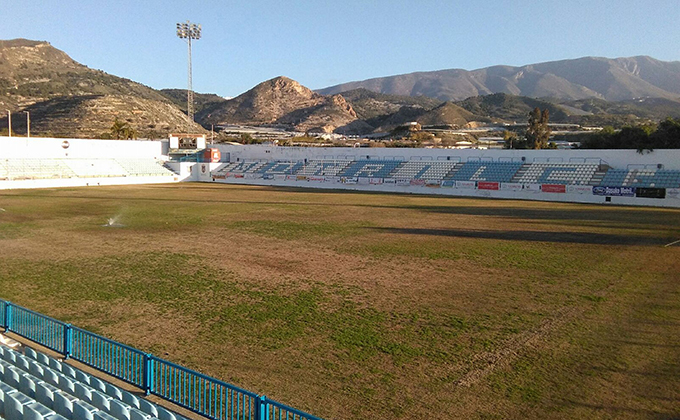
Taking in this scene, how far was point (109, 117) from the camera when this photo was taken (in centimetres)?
10862

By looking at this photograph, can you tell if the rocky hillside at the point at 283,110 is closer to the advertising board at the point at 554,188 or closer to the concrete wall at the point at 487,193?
the concrete wall at the point at 487,193

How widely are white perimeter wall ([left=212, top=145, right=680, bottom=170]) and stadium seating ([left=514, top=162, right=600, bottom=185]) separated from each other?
816 millimetres

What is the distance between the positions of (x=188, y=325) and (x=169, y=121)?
123165 mm

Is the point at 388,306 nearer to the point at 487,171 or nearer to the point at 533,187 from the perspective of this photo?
the point at 533,187

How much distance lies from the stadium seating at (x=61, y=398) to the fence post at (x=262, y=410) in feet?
3.05

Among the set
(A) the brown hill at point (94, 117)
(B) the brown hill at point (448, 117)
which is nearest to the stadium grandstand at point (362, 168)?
(A) the brown hill at point (94, 117)

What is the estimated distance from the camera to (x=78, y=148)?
63.9 m

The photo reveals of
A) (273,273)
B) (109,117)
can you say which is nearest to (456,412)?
(273,273)

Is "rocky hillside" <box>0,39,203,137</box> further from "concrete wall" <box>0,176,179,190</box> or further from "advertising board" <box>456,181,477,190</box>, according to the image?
"advertising board" <box>456,181,477,190</box>

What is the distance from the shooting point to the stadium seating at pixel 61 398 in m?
5.53

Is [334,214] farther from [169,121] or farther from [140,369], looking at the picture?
[169,121]

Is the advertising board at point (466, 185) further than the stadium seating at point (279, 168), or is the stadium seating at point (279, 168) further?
the stadium seating at point (279, 168)

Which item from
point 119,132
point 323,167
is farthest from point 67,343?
point 119,132

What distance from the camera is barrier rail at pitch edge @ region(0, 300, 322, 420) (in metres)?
7.07
